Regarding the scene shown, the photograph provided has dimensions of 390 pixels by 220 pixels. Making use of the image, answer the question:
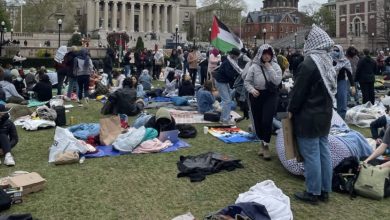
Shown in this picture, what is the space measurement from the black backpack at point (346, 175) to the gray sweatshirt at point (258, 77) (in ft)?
6.32

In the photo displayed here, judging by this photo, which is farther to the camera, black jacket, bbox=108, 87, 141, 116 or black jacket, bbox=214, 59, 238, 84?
black jacket, bbox=108, 87, 141, 116

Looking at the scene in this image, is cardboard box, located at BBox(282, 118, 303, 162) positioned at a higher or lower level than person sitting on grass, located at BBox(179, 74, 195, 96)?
lower

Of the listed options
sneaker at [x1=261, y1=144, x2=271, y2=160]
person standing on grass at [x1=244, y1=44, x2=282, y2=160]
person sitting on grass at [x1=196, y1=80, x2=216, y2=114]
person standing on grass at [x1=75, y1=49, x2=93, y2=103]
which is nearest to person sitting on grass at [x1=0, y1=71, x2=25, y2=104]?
person standing on grass at [x1=75, y1=49, x2=93, y2=103]

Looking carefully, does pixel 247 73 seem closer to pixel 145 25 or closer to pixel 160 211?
pixel 160 211

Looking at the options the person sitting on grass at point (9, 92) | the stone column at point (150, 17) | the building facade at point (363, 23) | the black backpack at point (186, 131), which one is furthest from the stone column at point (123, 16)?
the black backpack at point (186, 131)

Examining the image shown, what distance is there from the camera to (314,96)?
5707mm

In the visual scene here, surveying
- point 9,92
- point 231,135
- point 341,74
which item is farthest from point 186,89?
point 341,74

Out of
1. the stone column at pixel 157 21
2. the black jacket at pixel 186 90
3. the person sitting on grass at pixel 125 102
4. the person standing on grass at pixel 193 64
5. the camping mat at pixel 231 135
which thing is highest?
the stone column at pixel 157 21

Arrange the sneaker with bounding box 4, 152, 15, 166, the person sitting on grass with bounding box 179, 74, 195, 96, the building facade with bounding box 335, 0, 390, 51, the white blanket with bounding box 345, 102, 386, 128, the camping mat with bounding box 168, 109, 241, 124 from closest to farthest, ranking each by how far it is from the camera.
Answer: the sneaker with bounding box 4, 152, 15, 166 < the white blanket with bounding box 345, 102, 386, 128 < the camping mat with bounding box 168, 109, 241, 124 < the person sitting on grass with bounding box 179, 74, 195, 96 < the building facade with bounding box 335, 0, 390, 51

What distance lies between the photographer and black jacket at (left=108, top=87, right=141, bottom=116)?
1277 cm

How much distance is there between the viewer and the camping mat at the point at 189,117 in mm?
12031

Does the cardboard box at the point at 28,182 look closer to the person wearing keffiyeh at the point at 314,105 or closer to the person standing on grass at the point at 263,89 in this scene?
the person wearing keffiyeh at the point at 314,105

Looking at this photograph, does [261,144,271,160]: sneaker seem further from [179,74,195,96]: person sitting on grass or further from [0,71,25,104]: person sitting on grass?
[0,71,25,104]: person sitting on grass

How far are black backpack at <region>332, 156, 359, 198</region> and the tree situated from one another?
105088 millimetres
